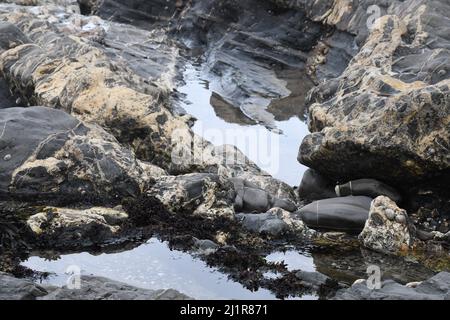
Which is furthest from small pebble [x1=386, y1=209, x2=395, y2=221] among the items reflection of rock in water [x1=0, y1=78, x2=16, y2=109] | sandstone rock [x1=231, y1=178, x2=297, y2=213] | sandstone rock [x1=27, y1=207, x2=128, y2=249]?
reflection of rock in water [x1=0, y1=78, x2=16, y2=109]

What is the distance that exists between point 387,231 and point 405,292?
281 cm

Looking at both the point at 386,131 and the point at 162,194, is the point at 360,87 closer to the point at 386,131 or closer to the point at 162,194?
the point at 386,131

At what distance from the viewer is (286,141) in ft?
47.8

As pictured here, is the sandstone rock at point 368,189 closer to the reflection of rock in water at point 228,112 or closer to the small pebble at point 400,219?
the small pebble at point 400,219

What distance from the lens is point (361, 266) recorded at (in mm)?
9281

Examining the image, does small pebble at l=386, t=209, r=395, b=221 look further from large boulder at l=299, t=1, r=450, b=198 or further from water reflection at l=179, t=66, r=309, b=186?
water reflection at l=179, t=66, r=309, b=186

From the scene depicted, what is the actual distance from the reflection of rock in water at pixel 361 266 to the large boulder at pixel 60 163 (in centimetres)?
287

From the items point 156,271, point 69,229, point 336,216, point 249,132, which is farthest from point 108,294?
point 249,132

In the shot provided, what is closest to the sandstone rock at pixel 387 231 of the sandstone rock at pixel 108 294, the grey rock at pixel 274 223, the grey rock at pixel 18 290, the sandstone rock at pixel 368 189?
the grey rock at pixel 274 223

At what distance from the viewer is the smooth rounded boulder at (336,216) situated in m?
10.4

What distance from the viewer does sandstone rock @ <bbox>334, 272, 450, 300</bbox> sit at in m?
6.81

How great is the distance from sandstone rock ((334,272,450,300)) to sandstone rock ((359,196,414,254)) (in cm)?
208
